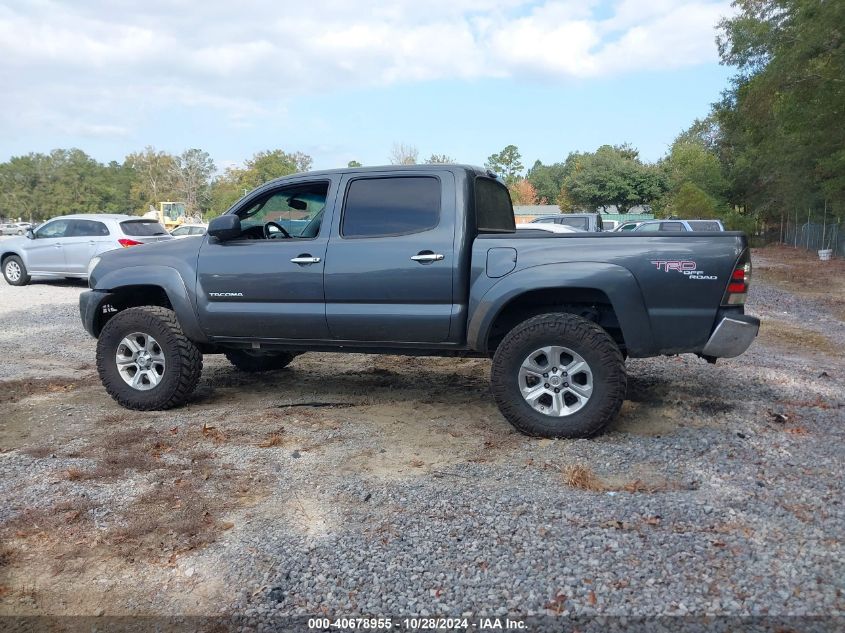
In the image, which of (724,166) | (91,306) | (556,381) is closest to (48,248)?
(91,306)

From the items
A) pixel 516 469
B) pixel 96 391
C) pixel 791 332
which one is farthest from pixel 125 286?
pixel 791 332

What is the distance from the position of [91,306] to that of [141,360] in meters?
0.72

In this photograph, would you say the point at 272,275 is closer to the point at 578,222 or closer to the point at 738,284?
the point at 738,284

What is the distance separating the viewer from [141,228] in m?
15.2

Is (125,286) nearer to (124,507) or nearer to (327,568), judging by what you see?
(124,507)

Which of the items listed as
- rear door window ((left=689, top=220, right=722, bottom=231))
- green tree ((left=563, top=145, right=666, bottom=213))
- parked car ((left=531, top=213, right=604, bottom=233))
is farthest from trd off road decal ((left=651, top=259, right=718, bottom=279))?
green tree ((left=563, top=145, right=666, bottom=213))

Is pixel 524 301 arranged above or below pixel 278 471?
above

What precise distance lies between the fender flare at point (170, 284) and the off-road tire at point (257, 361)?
1396mm

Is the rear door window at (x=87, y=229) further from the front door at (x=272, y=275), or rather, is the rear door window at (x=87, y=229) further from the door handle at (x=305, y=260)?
the door handle at (x=305, y=260)

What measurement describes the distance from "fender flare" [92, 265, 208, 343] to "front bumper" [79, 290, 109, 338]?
0.17 m

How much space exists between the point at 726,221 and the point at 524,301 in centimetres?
3872

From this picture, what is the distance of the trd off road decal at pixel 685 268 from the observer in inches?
177

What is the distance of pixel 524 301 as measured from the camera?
509 cm

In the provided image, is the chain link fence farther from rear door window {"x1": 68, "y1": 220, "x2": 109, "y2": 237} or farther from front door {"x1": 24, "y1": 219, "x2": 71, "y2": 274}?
front door {"x1": 24, "y1": 219, "x2": 71, "y2": 274}
